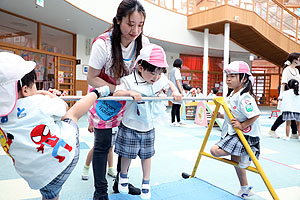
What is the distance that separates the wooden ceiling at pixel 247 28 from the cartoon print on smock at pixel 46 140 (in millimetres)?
7708

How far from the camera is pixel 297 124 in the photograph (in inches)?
157

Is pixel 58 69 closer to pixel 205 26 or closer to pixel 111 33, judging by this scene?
pixel 205 26

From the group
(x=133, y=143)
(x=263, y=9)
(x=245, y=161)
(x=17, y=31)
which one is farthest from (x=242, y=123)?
(x=263, y=9)

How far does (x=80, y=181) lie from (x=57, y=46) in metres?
6.39

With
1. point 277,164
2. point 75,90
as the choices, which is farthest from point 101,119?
point 75,90

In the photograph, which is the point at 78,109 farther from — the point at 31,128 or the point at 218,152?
the point at 218,152

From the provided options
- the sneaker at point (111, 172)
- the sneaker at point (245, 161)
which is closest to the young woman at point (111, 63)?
the sneaker at point (111, 172)

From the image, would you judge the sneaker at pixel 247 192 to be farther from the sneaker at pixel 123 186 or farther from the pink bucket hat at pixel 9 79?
the pink bucket hat at pixel 9 79

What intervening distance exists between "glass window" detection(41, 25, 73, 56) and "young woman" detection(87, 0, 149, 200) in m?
6.23

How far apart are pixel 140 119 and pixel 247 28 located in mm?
7985

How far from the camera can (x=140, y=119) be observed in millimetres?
1441

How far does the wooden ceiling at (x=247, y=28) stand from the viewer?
7742 millimetres

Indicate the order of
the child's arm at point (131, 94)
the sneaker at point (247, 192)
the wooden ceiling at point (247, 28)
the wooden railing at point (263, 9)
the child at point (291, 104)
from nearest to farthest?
the child's arm at point (131, 94), the sneaker at point (247, 192), the child at point (291, 104), the wooden ceiling at point (247, 28), the wooden railing at point (263, 9)

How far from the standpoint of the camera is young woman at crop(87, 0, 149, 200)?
4.33 feet
